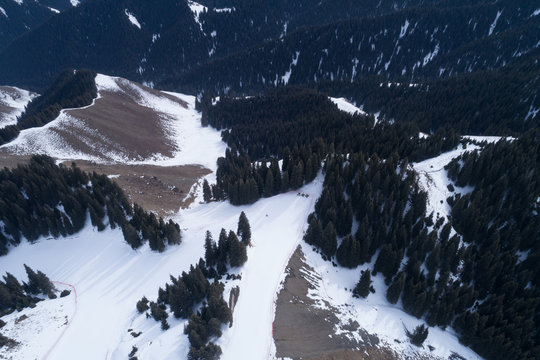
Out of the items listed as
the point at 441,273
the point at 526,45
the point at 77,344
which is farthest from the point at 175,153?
the point at 526,45

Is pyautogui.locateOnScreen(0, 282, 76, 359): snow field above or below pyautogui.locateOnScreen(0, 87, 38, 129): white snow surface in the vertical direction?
below

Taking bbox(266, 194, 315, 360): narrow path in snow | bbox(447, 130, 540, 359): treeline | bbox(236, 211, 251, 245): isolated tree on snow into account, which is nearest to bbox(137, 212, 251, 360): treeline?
bbox(236, 211, 251, 245): isolated tree on snow

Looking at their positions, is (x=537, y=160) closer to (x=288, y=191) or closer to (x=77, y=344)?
(x=288, y=191)

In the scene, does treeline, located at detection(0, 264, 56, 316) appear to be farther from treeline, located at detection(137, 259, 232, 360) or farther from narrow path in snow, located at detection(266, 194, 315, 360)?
narrow path in snow, located at detection(266, 194, 315, 360)

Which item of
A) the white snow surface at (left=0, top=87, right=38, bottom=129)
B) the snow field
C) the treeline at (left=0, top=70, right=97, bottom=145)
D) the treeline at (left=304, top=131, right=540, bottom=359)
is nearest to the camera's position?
the snow field

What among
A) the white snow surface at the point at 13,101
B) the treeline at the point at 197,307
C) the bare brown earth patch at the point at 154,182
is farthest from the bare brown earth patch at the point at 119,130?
the treeline at the point at 197,307

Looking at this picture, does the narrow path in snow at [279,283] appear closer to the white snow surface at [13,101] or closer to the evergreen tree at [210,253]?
the evergreen tree at [210,253]

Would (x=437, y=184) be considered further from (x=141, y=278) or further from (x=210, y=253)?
Result: (x=141, y=278)
